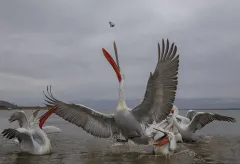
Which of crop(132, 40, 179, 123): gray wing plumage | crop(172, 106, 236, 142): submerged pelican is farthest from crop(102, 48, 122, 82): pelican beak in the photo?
crop(172, 106, 236, 142): submerged pelican

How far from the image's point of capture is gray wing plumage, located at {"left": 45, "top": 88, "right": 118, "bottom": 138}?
9.77 meters

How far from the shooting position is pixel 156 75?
850 cm

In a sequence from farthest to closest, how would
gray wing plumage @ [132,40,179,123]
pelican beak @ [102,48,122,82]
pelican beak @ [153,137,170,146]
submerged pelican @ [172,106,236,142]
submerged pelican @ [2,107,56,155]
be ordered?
submerged pelican @ [172,106,236,142] < submerged pelican @ [2,107,56,155] < pelican beak @ [102,48,122,82] < pelican beak @ [153,137,170,146] < gray wing plumage @ [132,40,179,123]

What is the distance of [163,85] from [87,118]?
261cm

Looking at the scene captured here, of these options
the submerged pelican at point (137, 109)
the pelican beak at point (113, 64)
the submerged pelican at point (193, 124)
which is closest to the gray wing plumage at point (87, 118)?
the submerged pelican at point (137, 109)

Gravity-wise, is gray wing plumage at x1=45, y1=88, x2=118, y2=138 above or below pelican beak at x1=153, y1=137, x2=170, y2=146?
above

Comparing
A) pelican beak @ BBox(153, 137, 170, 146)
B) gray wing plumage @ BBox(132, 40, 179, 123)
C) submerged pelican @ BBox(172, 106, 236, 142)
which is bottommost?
pelican beak @ BBox(153, 137, 170, 146)

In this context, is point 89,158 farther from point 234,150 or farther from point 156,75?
point 234,150

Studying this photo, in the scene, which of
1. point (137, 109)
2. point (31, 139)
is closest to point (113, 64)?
point (137, 109)

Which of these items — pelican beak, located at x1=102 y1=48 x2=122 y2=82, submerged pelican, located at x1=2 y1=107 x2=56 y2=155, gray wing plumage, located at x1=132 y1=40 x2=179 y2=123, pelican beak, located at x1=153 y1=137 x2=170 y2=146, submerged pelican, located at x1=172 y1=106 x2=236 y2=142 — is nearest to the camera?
gray wing plumage, located at x1=132 y1=40 x2=179 y2=123

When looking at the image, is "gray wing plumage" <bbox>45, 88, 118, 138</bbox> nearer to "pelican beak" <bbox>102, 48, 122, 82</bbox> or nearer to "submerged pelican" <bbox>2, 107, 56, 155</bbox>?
"submerged pelican" <bbox>2, 107, 56, 155</bbox>

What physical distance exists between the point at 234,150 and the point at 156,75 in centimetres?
400

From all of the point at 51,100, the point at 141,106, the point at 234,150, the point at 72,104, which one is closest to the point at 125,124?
the point at 141,106

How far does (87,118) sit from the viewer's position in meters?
9.98
